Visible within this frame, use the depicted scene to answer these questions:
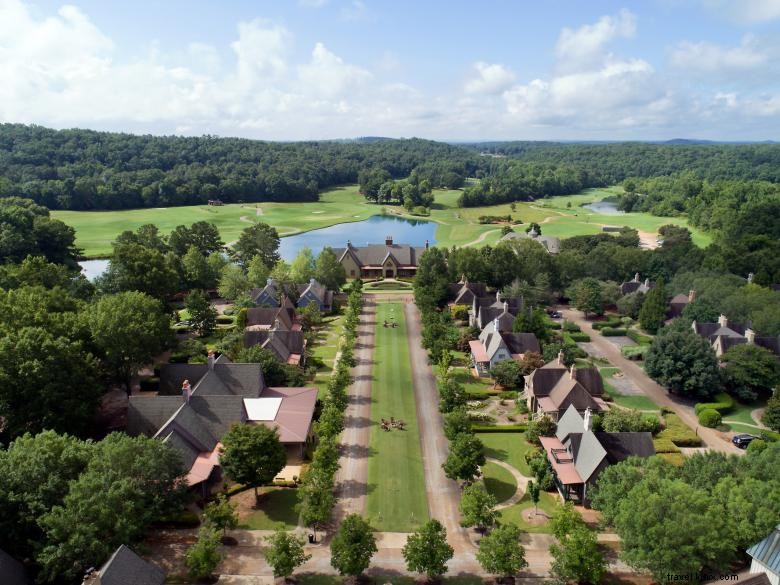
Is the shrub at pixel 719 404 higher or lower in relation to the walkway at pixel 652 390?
higher

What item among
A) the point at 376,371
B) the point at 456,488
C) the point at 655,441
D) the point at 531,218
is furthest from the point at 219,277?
the point at 531,218

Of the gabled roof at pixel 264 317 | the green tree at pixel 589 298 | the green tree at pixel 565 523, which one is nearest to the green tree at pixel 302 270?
the gabled roof at pixel 264 317

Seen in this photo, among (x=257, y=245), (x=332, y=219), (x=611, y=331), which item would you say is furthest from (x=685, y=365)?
(x=332, y=219)

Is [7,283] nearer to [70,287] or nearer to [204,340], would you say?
[70,287]

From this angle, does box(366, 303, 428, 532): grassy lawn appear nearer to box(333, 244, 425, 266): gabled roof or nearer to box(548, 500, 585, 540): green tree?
box(548, 500, 585, 540): green tree

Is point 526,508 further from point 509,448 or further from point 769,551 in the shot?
point 769,551

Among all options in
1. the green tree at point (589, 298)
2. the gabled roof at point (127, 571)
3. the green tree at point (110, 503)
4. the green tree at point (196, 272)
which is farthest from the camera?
the green tree at point (196, 272)

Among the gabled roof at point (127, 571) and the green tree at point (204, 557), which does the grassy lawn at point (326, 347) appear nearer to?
the green tree at point (204, 557)
